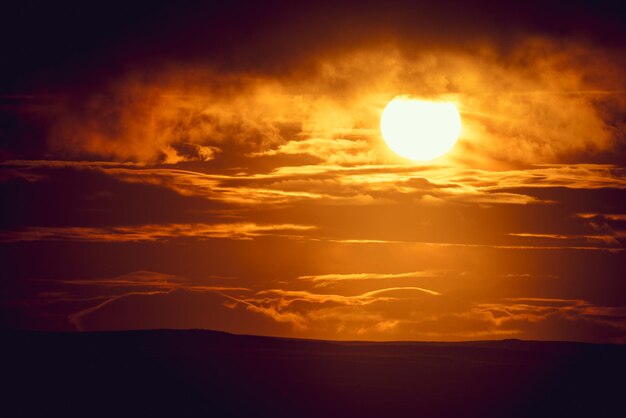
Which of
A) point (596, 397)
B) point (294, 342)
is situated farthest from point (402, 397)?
point (294, 342)

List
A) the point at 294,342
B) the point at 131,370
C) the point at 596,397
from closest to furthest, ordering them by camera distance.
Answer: the point at 596,397, the point at 131,370, the point at 294,342

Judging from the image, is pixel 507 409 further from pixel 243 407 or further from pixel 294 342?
pixel 294 342

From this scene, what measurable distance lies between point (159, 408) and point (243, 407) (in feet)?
14.2

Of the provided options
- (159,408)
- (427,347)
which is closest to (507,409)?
(159,408)

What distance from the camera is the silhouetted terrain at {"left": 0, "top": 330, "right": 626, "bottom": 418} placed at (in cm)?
3975

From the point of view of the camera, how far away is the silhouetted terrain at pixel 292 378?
3975 centimetres

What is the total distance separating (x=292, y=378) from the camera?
174ft

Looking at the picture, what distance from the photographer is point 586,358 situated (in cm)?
7100

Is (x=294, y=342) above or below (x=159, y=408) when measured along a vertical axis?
above

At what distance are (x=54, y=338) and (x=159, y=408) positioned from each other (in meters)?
34.6

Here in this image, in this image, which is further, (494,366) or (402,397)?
(494,366)

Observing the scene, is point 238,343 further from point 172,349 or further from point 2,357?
point 2,357

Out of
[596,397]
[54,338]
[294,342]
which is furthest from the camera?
[294,342]

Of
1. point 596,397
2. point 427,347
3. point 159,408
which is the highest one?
point 427,347
